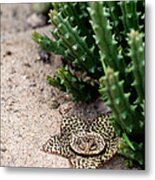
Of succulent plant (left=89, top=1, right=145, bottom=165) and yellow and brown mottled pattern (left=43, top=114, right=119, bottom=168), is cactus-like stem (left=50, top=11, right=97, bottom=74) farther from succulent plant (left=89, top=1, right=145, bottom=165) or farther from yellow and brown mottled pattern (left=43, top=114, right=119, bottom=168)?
yellow and brown mottled pattern (left=43, top=114, right=119, bottom=168)

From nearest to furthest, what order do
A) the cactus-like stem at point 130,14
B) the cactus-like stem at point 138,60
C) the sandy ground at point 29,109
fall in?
the cactus-like stem at point 138,60 < the cactus-like stem at point 130,14 < the sandy ground at point 29,109

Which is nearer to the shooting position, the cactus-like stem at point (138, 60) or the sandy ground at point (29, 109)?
the cactus-like stem at point (138, 60)

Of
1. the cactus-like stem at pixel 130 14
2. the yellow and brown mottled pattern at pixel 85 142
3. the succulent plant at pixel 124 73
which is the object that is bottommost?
the yellow and brown mottled pattern at pixel 85 142

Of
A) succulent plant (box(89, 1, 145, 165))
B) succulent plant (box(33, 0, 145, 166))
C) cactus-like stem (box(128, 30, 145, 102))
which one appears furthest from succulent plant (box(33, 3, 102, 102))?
cactus-like stem (box(128, 30, 145, 102))

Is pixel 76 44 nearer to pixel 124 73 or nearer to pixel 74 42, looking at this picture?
pixel 74 42

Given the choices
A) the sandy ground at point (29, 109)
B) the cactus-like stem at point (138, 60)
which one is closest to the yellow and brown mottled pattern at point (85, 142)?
the sandy ground at point (29, 109)

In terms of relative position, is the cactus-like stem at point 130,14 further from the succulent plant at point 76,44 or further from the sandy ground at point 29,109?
the sandy ground at point 29,109
